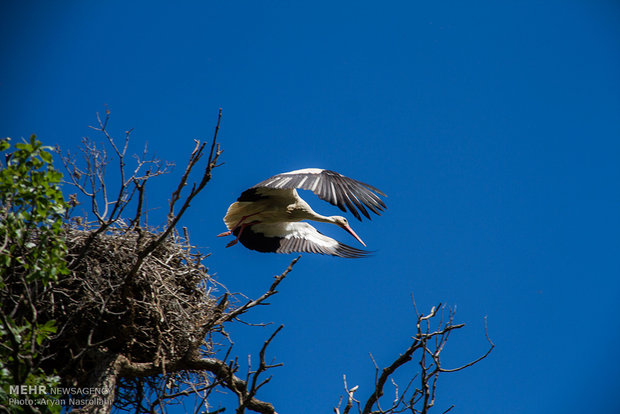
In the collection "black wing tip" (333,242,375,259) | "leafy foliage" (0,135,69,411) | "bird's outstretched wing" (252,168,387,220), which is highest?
"black wing tip" (333,242,375,259)

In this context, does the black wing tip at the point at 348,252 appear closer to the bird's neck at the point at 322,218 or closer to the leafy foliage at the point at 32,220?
the bird's neck at the point at 322,218

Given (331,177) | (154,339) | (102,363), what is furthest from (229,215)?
(102,363)

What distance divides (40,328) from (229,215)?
4114 millimetres

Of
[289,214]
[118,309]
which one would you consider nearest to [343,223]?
[289,214]

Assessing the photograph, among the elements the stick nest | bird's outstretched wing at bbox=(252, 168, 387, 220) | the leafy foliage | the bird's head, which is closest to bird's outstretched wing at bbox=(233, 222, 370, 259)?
the bird's head

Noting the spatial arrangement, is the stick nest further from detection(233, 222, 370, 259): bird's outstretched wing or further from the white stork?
detection(233, 222, 370, 259): bird's outstretched wing

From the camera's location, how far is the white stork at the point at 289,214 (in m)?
5.68

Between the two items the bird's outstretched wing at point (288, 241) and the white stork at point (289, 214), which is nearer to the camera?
the white stork at point (289, 214)

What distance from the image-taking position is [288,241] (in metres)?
7.73

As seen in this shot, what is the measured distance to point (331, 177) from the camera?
591cm

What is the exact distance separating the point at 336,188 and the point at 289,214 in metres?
1.75

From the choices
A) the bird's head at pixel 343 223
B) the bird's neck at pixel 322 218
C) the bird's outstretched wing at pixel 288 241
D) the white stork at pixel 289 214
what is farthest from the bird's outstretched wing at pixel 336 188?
the bird's outstretched wing at pixel 288 241

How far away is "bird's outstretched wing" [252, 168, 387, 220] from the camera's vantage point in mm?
5340

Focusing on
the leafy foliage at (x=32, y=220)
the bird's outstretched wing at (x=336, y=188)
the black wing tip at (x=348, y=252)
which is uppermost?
the black wing tip at (x=348, y=252)
